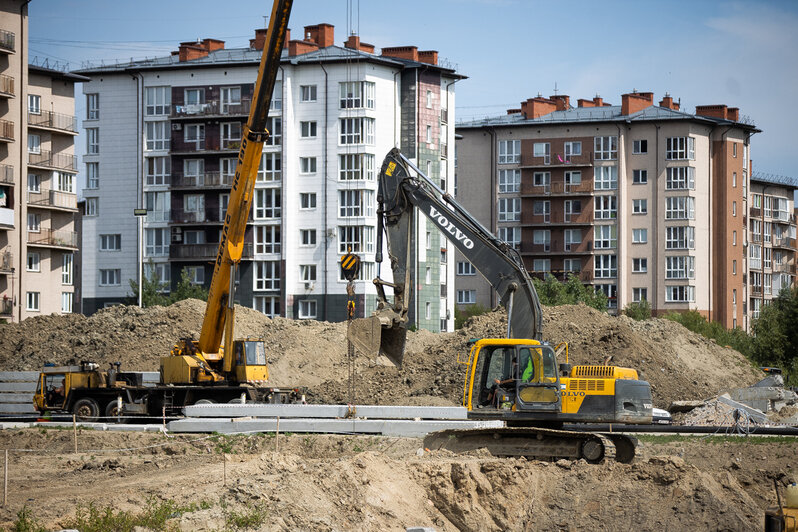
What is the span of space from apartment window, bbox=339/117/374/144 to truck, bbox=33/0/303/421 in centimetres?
3957

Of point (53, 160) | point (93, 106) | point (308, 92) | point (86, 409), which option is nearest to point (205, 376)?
point (86, 409)

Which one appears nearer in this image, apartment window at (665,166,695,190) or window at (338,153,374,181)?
window at (338,153,374,181)

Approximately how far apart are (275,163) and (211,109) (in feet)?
19.4

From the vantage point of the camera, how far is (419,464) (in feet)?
66.7

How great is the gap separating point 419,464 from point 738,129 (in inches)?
3216

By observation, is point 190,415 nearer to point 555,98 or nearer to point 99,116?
point 99,116

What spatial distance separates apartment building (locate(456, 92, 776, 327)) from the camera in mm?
91250

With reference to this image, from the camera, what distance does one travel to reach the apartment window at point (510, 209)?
9425 centimetres

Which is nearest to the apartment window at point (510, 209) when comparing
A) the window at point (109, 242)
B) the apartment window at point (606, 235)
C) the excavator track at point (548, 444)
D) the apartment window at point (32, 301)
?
the apartment window at point (606, 235)

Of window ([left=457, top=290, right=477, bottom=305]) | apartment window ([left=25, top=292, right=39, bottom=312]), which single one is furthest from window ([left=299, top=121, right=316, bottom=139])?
window ([left=457, top=290, right=477, bottom=305])

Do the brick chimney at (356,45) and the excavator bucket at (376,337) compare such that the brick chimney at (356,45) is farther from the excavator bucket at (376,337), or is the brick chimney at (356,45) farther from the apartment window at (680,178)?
the excavator bucket at (376,337)

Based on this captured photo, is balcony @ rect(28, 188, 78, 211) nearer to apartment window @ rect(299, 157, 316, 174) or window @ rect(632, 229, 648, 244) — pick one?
apartment window @ rect(299, 157, 316, 174)

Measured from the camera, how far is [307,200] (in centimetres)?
7475

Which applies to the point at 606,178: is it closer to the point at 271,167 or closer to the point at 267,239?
the point at 271,167
